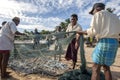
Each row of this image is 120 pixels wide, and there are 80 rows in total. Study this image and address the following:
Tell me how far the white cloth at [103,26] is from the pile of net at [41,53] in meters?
2.11

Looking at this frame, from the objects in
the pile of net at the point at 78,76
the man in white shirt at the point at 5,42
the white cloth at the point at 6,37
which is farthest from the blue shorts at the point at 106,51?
the white cloth at the point at 6,37

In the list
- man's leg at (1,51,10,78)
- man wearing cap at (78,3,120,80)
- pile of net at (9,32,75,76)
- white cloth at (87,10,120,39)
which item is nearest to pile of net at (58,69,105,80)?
man wearing cap at (78,3,120,80)

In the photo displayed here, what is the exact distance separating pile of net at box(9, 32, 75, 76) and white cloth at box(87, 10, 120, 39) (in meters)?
2.11

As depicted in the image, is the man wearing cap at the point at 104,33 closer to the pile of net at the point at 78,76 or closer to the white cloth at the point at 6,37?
the pile of net at the point at 78,76

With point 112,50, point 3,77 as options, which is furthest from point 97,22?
point 3,77

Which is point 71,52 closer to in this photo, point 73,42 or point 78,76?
point 73,42

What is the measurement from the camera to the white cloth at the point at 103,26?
189 inches

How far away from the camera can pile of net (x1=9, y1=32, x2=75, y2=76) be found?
7418 mm

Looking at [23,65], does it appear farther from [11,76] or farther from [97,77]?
[97,77]

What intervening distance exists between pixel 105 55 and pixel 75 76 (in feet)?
4.49

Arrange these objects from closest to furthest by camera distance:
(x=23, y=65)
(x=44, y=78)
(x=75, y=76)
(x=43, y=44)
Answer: (x=75, y=76)
(x=44, y=78)
(x=43, y=44)
(x=23, y=65)

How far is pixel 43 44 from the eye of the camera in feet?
25.5

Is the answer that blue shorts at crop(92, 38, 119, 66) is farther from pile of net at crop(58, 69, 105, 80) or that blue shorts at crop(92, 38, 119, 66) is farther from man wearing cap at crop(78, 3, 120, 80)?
pile of net at crop(58, 69, 105, 80)

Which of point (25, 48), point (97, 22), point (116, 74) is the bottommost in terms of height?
point (116, 74)
